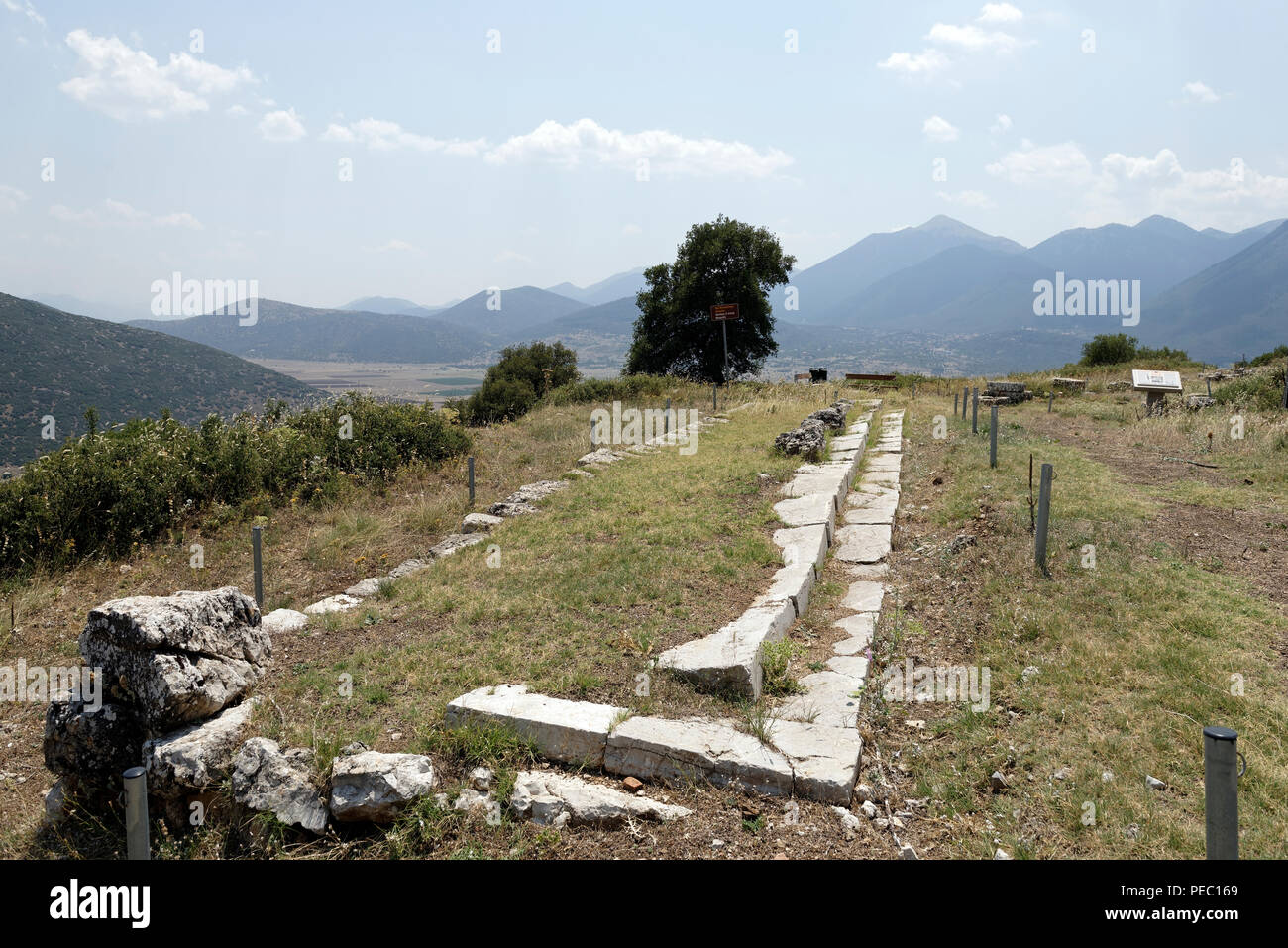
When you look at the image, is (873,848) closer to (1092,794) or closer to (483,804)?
(1092,794)

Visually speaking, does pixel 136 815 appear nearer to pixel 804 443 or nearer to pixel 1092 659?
pixel 1092 659

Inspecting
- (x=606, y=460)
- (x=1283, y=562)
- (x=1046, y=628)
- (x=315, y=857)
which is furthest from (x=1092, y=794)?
(x=606, y=460)

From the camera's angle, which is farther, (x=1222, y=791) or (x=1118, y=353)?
(x=1118, y=353)

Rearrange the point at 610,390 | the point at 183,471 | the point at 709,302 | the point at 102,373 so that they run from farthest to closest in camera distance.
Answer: the point at 102,373 → the point at 709,302 → the point at 610,390 → the point at 183,471

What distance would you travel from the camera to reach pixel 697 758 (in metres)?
4.21

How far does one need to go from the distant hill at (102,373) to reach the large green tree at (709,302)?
61.6ft

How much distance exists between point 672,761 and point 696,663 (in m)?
1.03

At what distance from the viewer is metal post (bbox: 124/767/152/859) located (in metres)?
2.71

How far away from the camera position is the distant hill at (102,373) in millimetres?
38000

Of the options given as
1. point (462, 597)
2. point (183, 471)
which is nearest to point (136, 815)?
point (462, 597)

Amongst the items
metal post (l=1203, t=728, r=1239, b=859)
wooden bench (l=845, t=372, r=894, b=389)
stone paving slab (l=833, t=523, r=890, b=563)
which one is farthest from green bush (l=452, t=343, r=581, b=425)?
metal post (l=1203, t=728, r=1239, b=859)

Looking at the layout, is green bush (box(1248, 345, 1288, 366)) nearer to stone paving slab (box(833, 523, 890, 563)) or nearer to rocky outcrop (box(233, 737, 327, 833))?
stone paving slab (box(833, 523, 890, 563))

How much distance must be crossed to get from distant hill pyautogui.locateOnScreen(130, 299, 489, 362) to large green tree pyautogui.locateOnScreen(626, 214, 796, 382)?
13786 centimetres

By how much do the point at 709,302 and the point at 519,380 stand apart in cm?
1037
